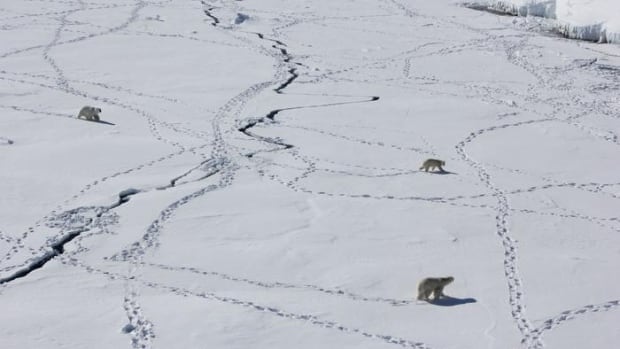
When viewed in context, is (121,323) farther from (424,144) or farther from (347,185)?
(424,144)

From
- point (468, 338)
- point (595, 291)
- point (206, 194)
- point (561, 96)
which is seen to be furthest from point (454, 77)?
point (468, 338)

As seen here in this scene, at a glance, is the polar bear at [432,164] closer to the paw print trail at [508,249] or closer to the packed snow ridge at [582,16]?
the paw print trail at [508,249]

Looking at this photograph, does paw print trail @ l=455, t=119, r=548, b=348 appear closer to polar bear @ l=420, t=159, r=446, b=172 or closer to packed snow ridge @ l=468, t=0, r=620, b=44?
polar bear @ l=420, t=159, r=446, b=172

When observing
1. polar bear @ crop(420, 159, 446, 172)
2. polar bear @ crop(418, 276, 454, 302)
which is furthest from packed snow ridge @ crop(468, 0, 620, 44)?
polar bear @ crop(418, 276, 454, 302)

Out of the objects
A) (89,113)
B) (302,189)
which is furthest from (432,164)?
(89,113)

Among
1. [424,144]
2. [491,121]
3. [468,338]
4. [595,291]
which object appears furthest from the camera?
[491,121]
